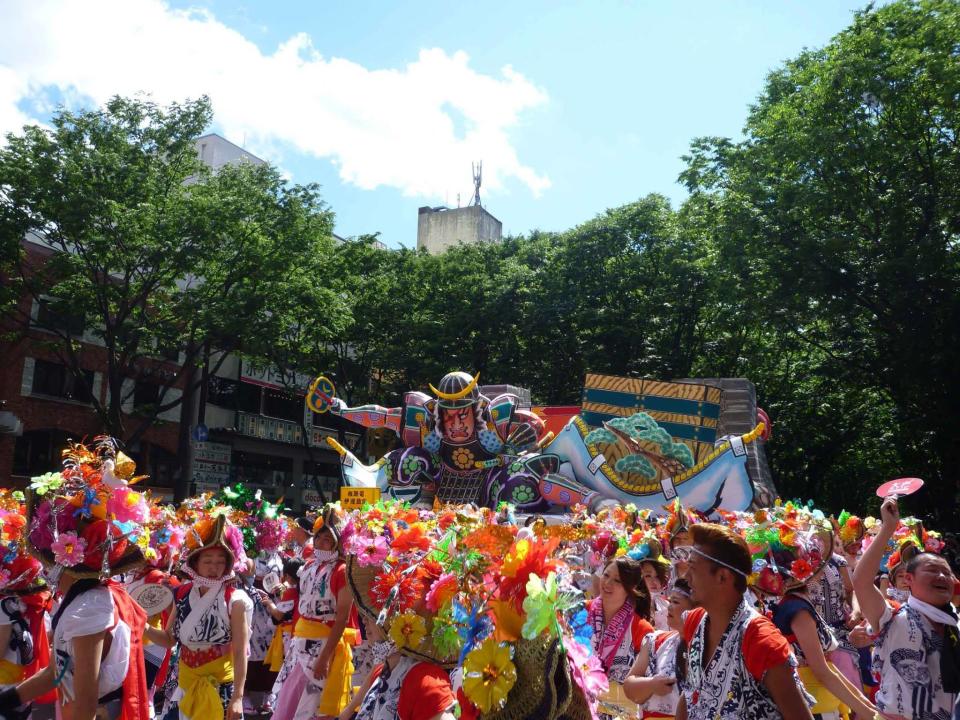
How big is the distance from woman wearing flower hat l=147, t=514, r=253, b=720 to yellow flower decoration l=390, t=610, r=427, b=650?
2.02 m

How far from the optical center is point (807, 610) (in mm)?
4320

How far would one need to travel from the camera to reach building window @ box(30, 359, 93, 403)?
Result: 27.2 m

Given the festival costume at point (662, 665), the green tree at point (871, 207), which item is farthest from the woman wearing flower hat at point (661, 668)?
the green tree at point (871, 207)

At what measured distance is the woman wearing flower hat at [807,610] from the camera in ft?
12.5

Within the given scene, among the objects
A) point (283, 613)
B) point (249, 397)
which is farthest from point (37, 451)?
point (283, 613)

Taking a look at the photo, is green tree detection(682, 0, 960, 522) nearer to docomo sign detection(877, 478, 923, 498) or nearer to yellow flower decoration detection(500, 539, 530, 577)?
docomo sign detection(877, 478, 923, 498)

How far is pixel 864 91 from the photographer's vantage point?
17.8 metres

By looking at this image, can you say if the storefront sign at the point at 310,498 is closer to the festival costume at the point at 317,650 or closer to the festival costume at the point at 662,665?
the festival costume at the point at 317,650

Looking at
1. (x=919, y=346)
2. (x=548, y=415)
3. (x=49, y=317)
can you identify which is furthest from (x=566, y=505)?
(x=49, y=317)

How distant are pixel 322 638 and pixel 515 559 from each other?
3858 mm

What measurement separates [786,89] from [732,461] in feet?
A: 32.2

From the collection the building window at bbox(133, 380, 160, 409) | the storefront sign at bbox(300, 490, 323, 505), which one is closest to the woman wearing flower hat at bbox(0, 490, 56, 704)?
the building window at bbox(133, 380, 160, 409)

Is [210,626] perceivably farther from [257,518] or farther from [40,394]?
[40,394]

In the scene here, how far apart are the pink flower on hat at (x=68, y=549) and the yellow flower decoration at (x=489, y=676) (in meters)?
1.87
